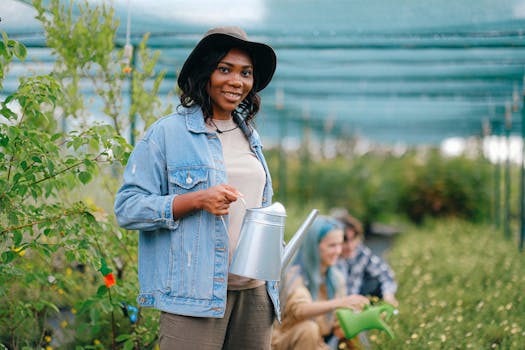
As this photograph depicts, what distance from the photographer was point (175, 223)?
1708 millimetres

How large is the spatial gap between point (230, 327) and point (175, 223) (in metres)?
0.35

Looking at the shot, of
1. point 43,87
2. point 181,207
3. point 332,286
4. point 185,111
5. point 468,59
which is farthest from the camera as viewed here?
point 468,59

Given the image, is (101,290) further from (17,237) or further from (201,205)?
(201,205)

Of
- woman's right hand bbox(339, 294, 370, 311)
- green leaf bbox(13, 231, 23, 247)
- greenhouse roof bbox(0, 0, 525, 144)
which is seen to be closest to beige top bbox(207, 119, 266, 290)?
green leaf bbox(13, 231, 23, 247)

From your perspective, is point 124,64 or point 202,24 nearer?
point 124,64

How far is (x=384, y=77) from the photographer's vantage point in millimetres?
6910

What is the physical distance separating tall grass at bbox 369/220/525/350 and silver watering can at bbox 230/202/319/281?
1.54 metres

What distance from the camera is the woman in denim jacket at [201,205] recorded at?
1.71m

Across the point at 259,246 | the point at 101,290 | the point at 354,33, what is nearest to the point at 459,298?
the point at 354,33

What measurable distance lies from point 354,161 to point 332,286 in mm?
9167

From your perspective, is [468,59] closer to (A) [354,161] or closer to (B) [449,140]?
(A) [354,161]

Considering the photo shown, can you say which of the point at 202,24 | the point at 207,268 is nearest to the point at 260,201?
the point at 207,268

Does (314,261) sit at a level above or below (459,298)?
above

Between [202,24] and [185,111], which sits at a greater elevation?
[202,24]
